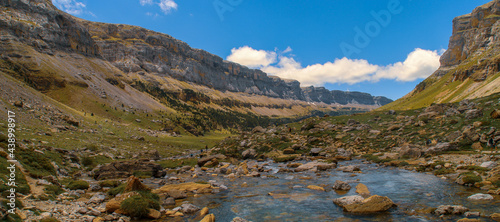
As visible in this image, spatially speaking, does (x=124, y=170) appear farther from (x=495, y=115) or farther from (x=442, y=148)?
(x=495, y=115)

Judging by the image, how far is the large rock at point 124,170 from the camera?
27.8 m

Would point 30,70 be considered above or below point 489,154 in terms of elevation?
above

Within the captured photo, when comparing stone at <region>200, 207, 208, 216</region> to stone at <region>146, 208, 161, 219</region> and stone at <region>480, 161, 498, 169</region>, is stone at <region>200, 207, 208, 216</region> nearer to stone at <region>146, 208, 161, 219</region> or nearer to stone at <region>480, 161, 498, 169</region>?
stone at <region>146, 208, 161, 219</region>

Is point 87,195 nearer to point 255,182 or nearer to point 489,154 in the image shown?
point 255,182

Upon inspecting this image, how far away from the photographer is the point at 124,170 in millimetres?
30812

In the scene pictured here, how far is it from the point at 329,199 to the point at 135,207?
12886 mm

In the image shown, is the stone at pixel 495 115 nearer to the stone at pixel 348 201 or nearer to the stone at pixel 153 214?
the stone at pixel 348 201

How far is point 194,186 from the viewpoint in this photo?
22.0m

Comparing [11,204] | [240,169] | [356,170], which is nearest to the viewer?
[11,204]

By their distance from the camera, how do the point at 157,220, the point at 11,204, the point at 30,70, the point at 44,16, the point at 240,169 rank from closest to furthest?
the point at 11,204, the point at 157,220, the point at 240,169, the point at 30,70, the point at 44,16

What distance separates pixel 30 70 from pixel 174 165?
122969mm

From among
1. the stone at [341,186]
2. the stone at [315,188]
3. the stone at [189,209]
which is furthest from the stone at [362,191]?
the stone at [189,209]

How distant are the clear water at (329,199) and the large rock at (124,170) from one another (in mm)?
13587

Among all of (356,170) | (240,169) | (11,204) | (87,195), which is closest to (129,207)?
(11,204)
